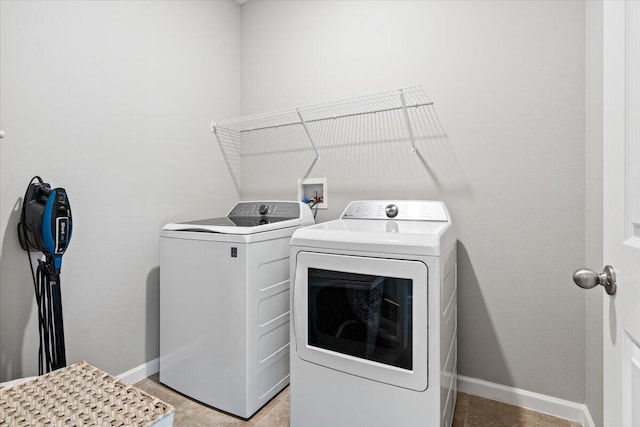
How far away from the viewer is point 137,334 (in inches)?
73.5

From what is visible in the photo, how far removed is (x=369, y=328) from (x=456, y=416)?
829 millimetres

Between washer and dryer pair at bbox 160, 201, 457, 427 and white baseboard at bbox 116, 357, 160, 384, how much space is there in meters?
0.18

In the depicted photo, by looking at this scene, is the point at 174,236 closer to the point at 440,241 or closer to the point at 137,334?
the point at 137,334

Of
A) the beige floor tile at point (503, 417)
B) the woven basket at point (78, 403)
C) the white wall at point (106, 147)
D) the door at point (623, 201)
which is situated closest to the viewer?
the door at point (623, 201)

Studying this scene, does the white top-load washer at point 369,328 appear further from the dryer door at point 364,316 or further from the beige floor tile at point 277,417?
the beige floor tile at point 277,417

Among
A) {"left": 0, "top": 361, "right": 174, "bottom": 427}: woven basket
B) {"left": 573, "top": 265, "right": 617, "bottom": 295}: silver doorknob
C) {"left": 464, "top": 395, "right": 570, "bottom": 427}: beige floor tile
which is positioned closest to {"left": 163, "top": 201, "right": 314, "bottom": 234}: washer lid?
{"left": 0, "top": 361, "right": 174, "bottom": 427}: woven basket

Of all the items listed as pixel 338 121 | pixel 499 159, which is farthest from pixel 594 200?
pixel 338 121

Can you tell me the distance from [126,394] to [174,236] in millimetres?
847

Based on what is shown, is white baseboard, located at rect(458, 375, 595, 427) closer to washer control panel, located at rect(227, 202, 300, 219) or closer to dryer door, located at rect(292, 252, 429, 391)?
dryer door, located at rect(292, 252, 429, 391)

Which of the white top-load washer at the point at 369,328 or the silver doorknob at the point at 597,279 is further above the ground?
the silver doorknob at the point at 597,279

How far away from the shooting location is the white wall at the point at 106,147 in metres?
1.39

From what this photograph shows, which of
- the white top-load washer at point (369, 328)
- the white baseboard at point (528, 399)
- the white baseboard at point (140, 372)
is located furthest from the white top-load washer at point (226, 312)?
the white baseboard at point (528, 399)

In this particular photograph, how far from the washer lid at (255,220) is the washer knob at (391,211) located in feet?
1.68

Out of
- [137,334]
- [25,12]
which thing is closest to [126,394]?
[137,334]
